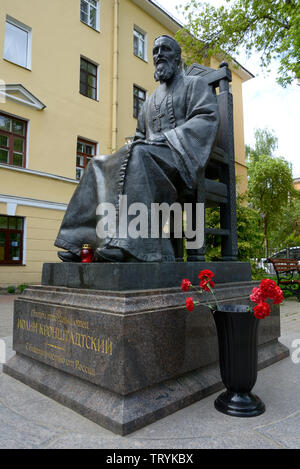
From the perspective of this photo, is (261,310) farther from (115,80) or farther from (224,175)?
(115,80)

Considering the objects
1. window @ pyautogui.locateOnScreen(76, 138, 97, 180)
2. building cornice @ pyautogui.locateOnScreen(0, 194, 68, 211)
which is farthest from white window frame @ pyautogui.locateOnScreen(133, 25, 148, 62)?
building cornice @ pyautogui.locateOnScreen(0, 194, 68, 211)

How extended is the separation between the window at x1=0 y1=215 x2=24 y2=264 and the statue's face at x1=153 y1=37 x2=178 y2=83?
8.06 m

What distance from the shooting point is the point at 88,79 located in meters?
12.8

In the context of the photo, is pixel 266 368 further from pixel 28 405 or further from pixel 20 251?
pixel 20 251

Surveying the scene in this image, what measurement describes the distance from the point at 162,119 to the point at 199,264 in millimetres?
1414

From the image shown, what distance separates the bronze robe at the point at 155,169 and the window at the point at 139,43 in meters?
13.2

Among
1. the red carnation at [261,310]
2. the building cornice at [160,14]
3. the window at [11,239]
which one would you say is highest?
the building cornice at [160,14]

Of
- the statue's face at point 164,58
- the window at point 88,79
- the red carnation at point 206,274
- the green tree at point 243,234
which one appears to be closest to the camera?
the red carnation at point 206,274

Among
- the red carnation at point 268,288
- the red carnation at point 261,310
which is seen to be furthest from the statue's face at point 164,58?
the red carnation at point 261,310

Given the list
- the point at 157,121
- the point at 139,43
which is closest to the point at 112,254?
the point at 157,121

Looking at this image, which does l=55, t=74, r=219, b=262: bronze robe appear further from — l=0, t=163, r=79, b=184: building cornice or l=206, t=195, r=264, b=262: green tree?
l=0, t=163, r=79, b=184: building cornice

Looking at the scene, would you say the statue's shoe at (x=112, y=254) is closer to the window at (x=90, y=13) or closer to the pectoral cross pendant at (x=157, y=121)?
the pectoral cross pendant at (x=157, y=121)

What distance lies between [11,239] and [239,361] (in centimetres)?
937

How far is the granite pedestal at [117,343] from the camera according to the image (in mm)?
1923
